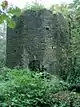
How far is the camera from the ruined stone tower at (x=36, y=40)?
10.0m

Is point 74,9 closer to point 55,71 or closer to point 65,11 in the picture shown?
point 65,11

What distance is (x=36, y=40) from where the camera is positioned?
32.8ft

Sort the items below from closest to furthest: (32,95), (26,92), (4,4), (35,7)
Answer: (4,4)
(32,95)
(26,92)
(35,7)

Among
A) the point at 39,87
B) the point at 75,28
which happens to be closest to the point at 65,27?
the point at 75,28

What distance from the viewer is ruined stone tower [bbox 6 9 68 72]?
10.0 m

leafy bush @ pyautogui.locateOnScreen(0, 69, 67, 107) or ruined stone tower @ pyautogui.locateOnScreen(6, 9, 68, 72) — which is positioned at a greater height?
ruined stone tower @ pyautogui.locateOnScreen(6, 9, 68, 72)

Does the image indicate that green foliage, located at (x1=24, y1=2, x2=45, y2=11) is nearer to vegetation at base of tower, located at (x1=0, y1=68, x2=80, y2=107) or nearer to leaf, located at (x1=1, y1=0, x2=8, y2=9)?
vegetation at base of tower, located at (x1=0, y1=68, x2=80, y2=107)

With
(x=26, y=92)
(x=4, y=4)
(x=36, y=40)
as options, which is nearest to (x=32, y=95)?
(x=26, y=92)

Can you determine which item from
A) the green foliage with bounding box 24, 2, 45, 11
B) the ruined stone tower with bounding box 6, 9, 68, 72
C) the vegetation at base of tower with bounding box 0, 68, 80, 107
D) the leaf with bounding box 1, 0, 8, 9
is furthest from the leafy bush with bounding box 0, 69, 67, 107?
the leaf with bounding box 1, 0, 8, 9

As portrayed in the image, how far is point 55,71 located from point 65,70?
0.46 metres

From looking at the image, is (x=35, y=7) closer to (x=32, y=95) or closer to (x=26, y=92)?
(x=26, y=92)

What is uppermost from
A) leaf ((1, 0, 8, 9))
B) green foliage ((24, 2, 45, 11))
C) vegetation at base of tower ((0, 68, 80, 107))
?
green foliage ((24, 2, 45, 11))

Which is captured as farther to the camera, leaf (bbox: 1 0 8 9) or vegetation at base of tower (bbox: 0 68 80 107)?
vegetation at base of tower (bbox: 0 68 80 107)

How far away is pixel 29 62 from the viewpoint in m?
10.0
